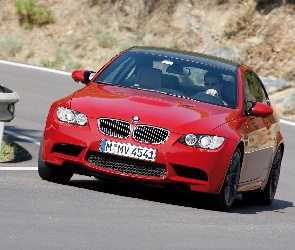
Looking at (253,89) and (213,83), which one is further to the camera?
(253,89)

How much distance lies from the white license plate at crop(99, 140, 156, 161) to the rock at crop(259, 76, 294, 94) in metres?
17.4

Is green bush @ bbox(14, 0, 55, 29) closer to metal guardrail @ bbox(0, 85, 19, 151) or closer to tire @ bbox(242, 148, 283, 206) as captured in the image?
tire @ bbox(242, 148, 283, 206)

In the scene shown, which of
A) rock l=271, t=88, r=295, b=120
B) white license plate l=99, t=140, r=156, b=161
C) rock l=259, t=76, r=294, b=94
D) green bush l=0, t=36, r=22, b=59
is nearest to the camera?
white license plate l=99, t=140, r=156, b=161

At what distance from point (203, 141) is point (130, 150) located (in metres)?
0.68

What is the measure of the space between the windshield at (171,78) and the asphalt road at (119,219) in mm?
1077

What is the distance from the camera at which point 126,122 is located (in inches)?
406

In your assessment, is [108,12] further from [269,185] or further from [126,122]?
[126,122]

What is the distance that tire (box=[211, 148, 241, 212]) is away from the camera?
10.6m

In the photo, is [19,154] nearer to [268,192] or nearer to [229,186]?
[268,192]

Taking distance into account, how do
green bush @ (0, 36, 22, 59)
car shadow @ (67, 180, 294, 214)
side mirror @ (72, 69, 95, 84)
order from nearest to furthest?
car shadow @ (67, 180, 294, 214), side mirror @ (72, 69, 95, 84), green bush @ (0, 36, 22, 59)

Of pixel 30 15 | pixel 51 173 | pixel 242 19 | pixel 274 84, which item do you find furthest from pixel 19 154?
pixel 30 15

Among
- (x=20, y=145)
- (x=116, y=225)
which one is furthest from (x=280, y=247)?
(x=20, y=145)

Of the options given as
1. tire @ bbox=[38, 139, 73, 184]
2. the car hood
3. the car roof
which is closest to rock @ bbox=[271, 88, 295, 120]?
the car roof

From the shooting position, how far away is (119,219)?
8898 mm
